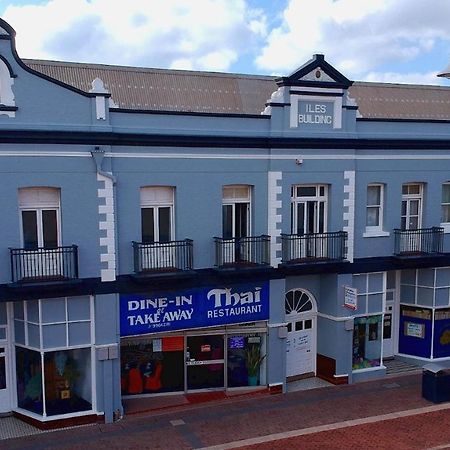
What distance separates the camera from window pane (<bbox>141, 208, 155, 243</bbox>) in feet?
53.5

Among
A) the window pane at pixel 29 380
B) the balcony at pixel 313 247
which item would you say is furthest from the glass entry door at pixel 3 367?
the balcony at pixel 313 247

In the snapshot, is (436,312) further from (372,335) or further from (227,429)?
(227,429)

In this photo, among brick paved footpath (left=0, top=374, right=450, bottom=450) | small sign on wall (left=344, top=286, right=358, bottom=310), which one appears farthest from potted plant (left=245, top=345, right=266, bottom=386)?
small sign on wall (left=344, top=286, right=358, bottom=310)

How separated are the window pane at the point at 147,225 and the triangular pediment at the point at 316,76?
5459mm

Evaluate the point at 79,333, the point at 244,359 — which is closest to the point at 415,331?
the point at 244,359

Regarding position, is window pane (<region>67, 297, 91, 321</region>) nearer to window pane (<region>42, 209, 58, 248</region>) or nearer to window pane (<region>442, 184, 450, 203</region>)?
window pane (<region>42, 209, 58, 248</region>)

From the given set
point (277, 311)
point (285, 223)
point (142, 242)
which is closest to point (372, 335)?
Result: point (277, 311)

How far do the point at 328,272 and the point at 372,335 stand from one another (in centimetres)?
305

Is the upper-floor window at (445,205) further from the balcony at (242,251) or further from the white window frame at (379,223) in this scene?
the balcony at (242,251)

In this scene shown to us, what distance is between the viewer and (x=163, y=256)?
53.4ft

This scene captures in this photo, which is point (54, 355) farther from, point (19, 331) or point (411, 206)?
point (411, 206)

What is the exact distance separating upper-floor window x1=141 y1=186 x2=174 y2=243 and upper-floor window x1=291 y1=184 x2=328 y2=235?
12.7 feet

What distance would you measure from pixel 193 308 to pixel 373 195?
695 cm

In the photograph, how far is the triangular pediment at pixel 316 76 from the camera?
17.4m
